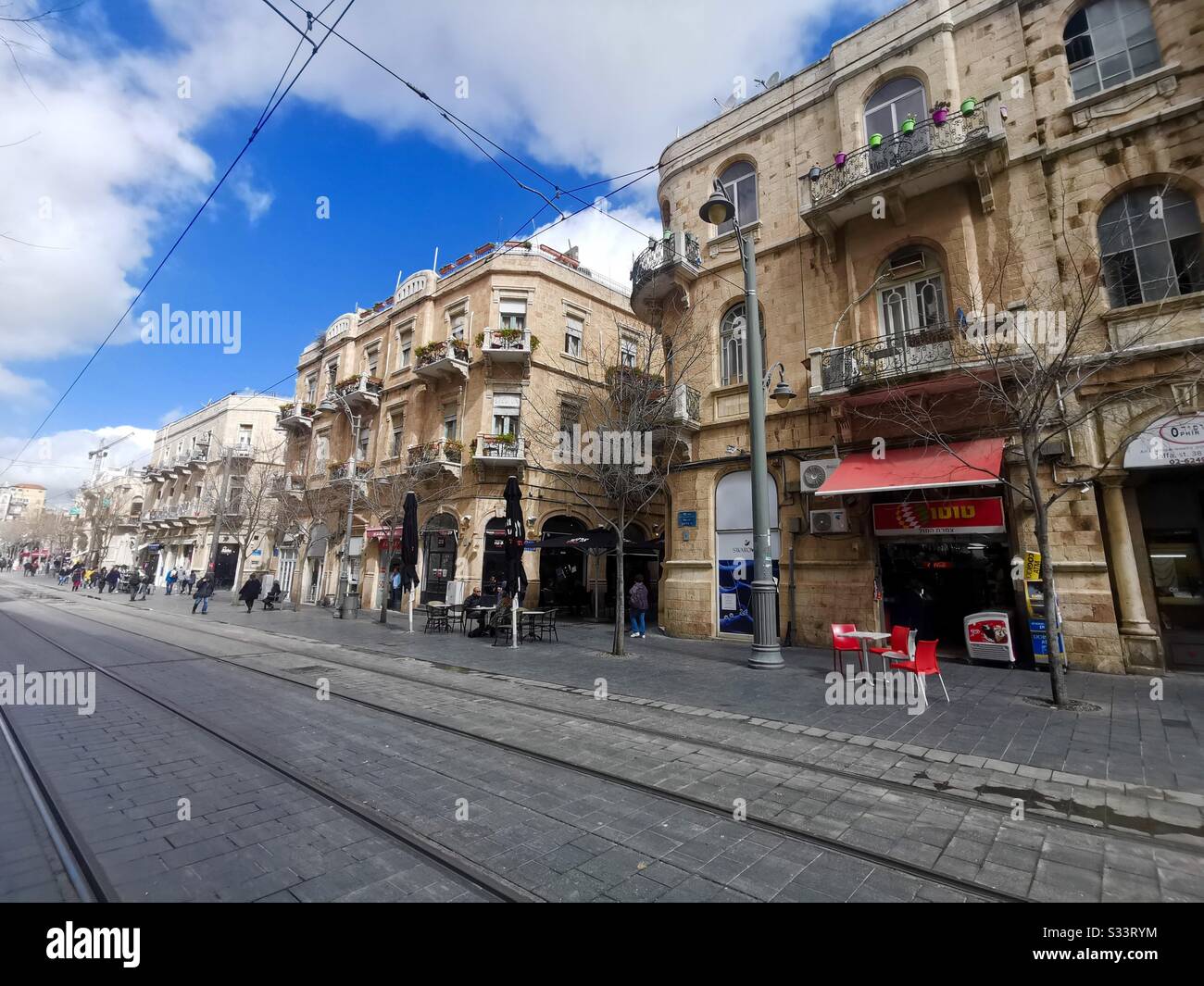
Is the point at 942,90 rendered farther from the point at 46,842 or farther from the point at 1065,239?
the point at 46,842

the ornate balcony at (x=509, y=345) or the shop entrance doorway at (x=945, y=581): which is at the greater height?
the ornate balcony at (x=509, y=345)

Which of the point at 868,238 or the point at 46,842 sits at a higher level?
the point at 868,238

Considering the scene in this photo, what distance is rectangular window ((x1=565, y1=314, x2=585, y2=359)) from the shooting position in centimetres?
2462

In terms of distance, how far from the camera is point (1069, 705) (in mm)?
7219

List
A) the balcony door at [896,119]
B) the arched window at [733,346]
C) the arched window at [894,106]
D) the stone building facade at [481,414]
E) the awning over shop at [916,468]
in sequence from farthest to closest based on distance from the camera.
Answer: the stone building facade at [481,414]
the arched window at [733,346]
the arched window at [894,106]
the balcony door at [896,119]
the awning over shop at [916,468]

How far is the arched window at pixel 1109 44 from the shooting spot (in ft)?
35.2

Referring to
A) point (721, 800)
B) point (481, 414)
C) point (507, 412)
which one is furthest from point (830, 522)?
point (481, 414)

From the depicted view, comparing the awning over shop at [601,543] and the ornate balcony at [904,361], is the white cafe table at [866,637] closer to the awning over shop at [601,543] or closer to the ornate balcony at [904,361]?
the ornate balcony at [904,361]

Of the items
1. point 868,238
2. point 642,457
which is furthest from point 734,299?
point 642,457

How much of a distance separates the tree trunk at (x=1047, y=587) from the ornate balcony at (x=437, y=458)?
19038mm

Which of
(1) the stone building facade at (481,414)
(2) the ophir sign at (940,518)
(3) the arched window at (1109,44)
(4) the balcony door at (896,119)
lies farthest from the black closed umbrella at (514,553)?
(3) the arched window at (1109,44)

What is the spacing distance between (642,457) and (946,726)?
8712mm

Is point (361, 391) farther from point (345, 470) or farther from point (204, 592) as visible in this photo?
point (204, 592)
